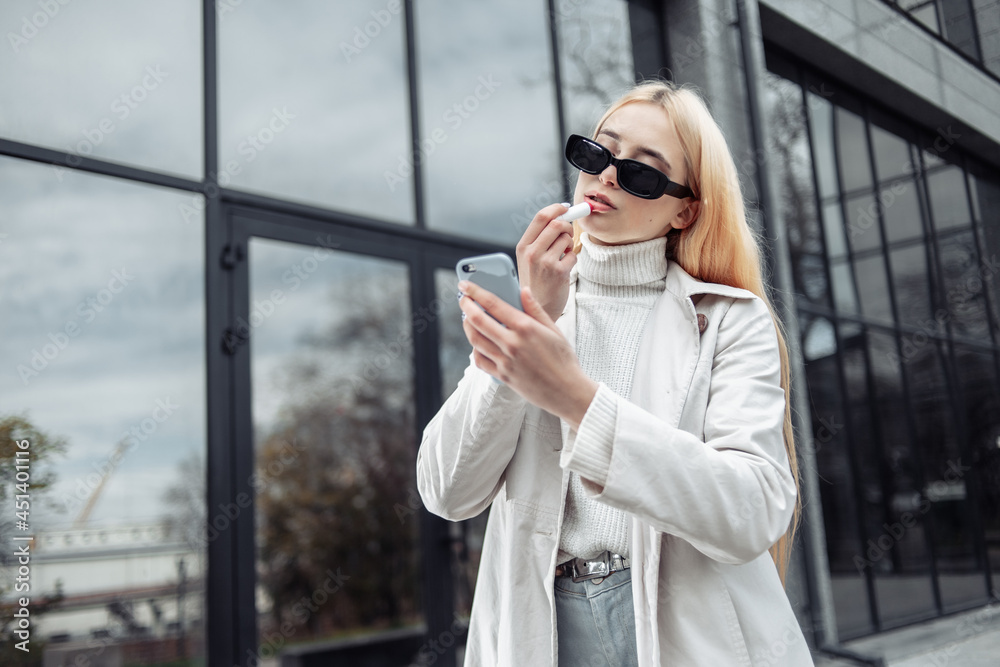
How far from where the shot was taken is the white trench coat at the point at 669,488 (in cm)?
102

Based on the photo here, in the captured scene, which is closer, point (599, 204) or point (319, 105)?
point (599, 204)

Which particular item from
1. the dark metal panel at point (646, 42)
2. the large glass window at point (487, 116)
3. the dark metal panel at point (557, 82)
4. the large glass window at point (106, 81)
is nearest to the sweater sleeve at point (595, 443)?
the large glass window at point (106, 81)

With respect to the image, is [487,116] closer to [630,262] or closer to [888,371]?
[630,262]

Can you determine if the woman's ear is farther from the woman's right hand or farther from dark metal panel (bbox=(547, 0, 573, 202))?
dark metal panel (bbox=(547, 0, 573, 202))

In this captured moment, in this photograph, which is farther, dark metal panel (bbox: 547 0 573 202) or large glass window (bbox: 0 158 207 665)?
dark metal panel (bbox: 547 0 573 202)

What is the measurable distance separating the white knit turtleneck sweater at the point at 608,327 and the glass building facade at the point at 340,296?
2851 mm

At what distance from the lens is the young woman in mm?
1025

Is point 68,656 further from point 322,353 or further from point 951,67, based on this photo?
point 951,67

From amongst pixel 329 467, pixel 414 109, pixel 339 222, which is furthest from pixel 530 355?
pixel 329 467

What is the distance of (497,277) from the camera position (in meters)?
1.10

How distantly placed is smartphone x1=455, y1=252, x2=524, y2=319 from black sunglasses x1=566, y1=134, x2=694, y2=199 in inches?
15.1

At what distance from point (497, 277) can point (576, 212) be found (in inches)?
10.1

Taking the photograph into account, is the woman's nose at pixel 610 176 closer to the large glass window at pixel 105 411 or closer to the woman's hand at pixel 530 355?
the woman's hand at pixel 530 355

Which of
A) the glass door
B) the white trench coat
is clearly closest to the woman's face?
the white trench coat
